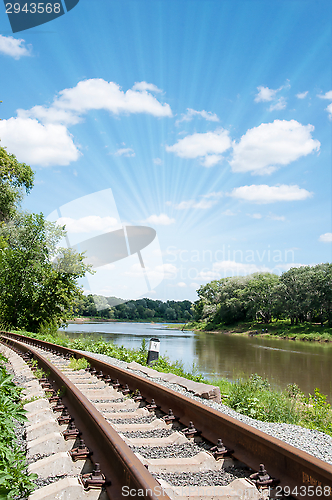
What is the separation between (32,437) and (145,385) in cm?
175

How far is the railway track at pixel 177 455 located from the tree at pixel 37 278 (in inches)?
766

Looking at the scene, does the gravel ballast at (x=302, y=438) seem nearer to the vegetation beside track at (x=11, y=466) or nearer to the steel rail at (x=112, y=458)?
the steel rail at (x=112, y=458)

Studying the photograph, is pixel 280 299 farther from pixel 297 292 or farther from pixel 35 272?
pixel 35 272

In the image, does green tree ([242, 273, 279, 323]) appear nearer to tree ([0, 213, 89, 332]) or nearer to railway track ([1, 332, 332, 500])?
tree ([0, 213, 89, 332])

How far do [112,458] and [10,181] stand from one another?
22.4 meters

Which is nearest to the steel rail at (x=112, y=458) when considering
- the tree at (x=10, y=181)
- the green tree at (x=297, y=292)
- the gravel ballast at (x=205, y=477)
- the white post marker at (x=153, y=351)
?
the gravel ballast at (x=205, y=477)

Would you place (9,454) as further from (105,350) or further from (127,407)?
(105,350)

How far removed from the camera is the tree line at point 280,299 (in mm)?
50344

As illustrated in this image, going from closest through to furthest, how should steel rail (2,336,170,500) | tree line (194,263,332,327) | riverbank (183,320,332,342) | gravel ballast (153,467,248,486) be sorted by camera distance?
steel rail (2,336,170,500)
gravel ballast (153,467,248,486)
riverbank (183,320,332,342)
tree line (194,263,332,327)

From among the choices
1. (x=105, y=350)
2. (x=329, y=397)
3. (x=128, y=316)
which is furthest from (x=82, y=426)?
(x=128, y=316)

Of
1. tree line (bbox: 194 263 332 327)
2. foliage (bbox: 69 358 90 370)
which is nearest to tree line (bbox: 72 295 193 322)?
tree line (bbox: 194 263 332 327)

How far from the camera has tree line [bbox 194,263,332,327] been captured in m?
50.3

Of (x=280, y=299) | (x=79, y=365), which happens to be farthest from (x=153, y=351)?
(x=280, y=299)

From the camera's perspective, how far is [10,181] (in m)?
22.0
